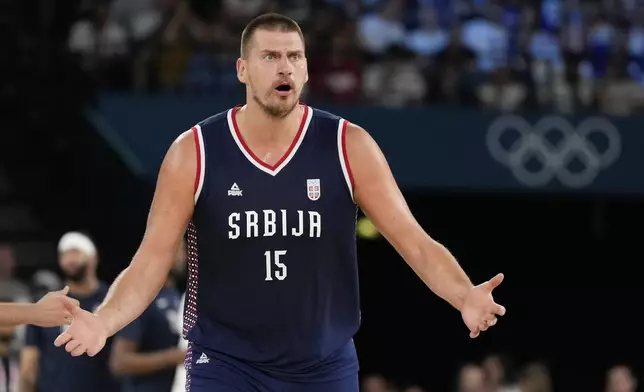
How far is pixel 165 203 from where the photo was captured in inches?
250

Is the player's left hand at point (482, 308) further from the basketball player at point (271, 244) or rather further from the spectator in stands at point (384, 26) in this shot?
the spectator in stands at point (384, 26)

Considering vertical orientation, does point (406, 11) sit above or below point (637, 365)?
above

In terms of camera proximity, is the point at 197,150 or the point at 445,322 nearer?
the point at 197,150

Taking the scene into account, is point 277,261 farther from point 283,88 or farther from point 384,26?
point 384,26

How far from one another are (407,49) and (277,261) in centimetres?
1095

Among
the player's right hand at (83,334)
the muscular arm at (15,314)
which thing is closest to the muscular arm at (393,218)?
the player's right hand at (83,334)

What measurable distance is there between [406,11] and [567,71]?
83.5 inches

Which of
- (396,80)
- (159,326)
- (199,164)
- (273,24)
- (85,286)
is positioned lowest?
(159,326)

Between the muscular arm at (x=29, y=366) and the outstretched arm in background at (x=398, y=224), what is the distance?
205 inches

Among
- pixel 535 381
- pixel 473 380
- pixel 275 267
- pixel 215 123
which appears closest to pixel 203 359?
pixel 275 267

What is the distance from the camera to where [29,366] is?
11.0 meters

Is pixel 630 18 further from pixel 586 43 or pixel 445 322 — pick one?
pixel 445 322

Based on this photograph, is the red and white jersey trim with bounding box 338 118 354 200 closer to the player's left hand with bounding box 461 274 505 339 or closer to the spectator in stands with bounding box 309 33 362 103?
the player's left hand with bounding box 461 274 505 339

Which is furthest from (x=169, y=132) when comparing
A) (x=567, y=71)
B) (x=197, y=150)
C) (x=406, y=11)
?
(x=197, y=150)
